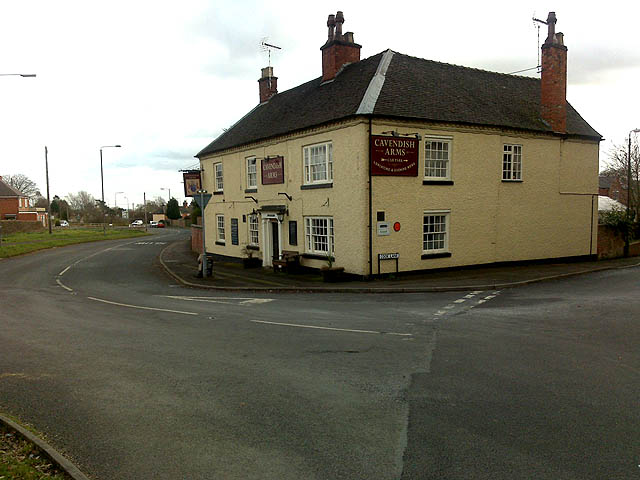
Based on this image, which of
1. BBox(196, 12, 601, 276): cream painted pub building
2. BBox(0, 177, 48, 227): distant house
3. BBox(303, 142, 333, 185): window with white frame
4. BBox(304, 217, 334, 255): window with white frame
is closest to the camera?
BBox(196, 12, 601, 276): cream painted pub building

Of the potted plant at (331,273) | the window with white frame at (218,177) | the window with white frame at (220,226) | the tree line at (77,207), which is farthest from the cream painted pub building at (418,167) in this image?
the tree line at (77,207)

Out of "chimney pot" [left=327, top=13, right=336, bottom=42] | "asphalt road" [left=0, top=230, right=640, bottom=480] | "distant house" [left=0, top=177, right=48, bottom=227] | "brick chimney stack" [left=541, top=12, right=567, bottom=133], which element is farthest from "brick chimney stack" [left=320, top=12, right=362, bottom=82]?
"distant house" [left=0, top=177, right=48, bottom=227]

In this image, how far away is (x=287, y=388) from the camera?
686cm

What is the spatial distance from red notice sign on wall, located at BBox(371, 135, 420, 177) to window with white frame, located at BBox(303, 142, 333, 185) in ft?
8.06

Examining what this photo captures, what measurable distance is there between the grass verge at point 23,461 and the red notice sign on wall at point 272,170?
59.4 ft

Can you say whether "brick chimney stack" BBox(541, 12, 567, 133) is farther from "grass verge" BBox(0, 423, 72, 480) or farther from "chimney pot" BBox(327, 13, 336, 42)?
"grass verge" BBox(0, 423, 72, 480)

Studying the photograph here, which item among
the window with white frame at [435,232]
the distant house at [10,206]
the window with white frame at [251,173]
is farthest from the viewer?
the distant house at [10,206]

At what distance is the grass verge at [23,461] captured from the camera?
14.9 feet

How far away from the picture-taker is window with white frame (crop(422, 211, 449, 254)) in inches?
765

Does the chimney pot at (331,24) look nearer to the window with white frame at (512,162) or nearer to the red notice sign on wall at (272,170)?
the red notice sign on wall at (272,170)

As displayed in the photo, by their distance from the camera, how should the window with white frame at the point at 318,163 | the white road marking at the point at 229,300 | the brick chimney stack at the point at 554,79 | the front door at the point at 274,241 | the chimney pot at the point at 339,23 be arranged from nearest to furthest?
the white road marking at the point at 229,300 < the window with white frame at the point at 318,163 < the brick chimney stack at the point at 554,79 < the chimney pot at the point at 339,23 < the front door at the point at 274,241

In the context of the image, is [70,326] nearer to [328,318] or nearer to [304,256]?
[328,318]

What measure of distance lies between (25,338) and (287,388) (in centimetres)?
689

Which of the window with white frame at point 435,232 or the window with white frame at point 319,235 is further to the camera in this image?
the window with white frame at point 319,235
